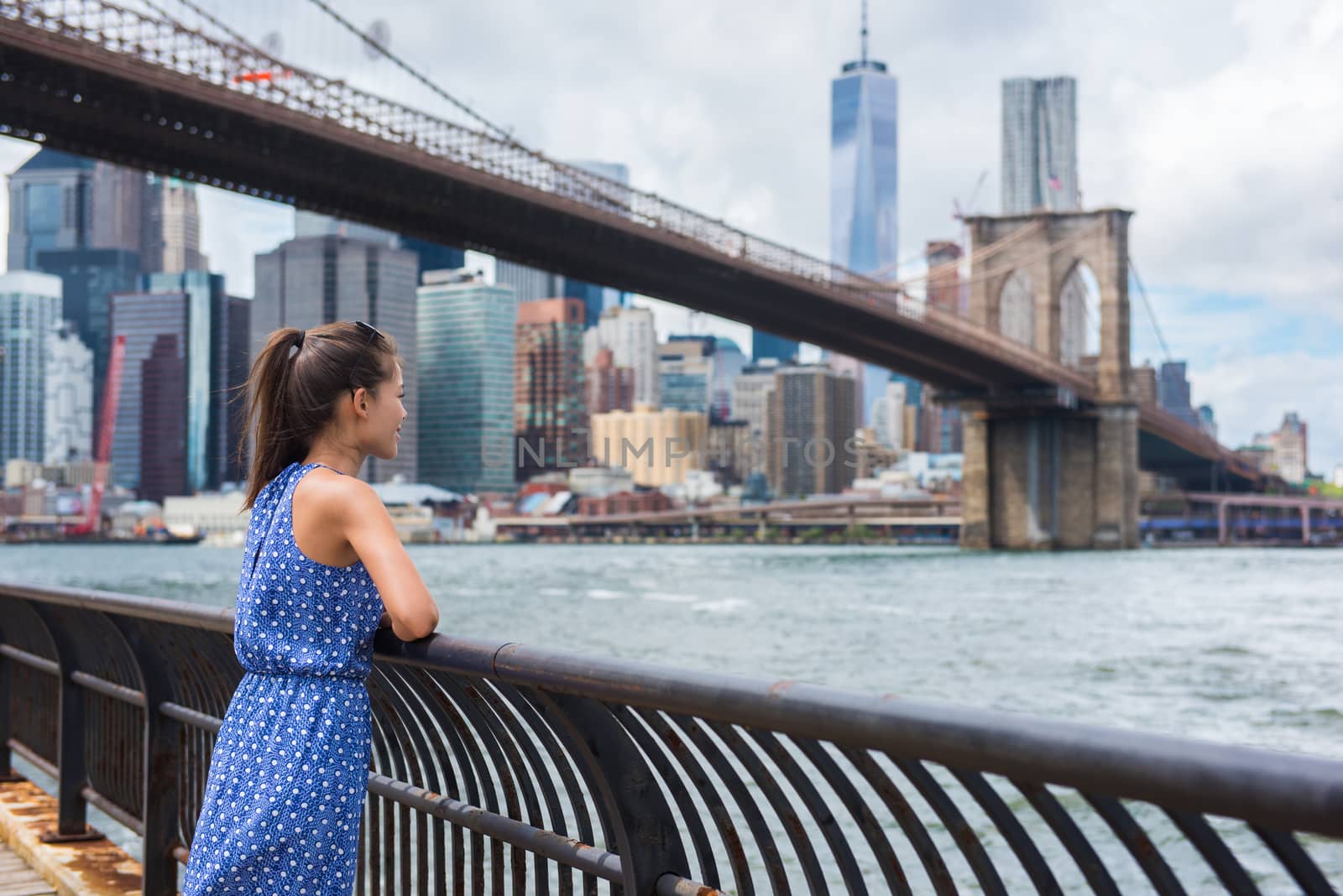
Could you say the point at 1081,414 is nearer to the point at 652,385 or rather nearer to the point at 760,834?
the point at 760,834

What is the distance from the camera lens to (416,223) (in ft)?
105

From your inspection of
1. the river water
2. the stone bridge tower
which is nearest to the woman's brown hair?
the river water

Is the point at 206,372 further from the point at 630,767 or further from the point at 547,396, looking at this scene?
the point at 630,767

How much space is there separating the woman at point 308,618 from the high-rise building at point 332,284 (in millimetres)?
71699

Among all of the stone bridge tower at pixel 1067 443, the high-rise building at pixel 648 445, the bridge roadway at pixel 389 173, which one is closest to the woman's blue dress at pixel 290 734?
the bridge roadway at pixel 389 173

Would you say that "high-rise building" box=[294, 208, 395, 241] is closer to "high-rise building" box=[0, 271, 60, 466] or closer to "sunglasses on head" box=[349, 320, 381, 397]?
"high-rise building" box=[0, 271, 60, 466]

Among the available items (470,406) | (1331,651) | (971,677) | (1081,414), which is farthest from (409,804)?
(470,406)

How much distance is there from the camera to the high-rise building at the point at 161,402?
4482 inches

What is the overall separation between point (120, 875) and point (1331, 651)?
20516 mm

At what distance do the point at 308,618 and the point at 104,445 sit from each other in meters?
127

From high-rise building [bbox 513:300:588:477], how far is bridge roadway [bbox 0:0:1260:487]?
4319 cm

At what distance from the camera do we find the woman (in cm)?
191

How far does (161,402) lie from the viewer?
388 ft

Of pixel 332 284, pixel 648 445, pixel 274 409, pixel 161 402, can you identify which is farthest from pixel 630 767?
pixel 161 402
